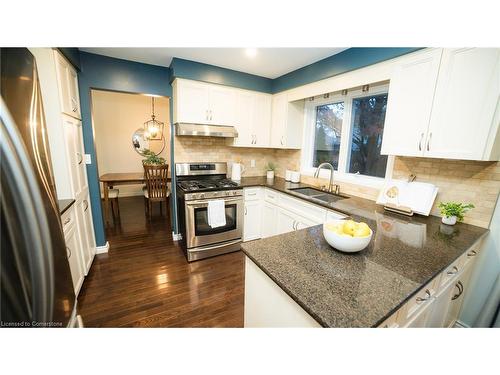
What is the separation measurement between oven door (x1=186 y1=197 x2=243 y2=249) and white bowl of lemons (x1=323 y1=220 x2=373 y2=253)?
1724 millimetres

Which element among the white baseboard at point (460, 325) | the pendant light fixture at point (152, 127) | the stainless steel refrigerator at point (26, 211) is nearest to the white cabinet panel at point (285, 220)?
the white baseboard at point (460, 325)

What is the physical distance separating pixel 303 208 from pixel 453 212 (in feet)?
3.95

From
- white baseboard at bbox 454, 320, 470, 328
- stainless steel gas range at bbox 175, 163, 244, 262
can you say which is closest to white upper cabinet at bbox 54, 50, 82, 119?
stainless steel gas range at bbox 175, 163, 244, 262

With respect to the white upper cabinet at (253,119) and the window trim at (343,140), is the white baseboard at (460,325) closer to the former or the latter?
the window trim at (343,140)

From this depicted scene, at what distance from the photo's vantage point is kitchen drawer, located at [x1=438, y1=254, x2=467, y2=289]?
1.13 meters

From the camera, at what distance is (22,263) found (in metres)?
0.63

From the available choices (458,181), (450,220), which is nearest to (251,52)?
(458,181)

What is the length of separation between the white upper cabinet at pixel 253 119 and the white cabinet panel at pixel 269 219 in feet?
3.18

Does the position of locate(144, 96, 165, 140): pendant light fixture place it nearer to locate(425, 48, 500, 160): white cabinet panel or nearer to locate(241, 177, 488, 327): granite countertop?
locate(241, 177, 488, 327): granite countertop

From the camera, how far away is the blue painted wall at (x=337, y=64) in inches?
69.1

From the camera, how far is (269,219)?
9.48 feet

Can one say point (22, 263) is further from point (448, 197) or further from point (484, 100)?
point (448, 197)
